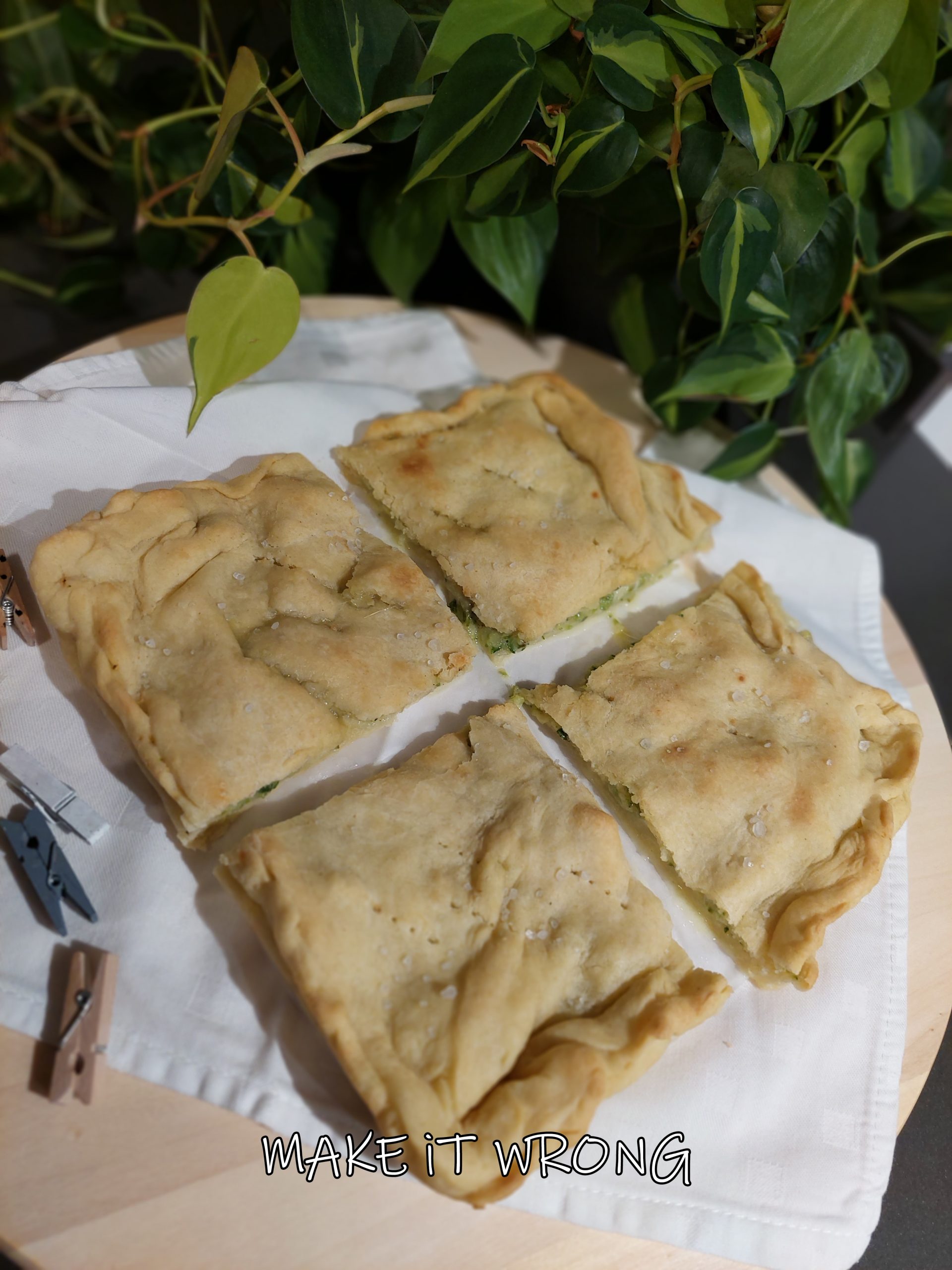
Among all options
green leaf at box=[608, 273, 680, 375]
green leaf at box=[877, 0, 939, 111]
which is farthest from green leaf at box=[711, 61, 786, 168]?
green leaf at box=[608, 273, 680, 375]

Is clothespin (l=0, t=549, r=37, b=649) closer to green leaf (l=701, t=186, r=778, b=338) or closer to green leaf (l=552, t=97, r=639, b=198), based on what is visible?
green leaf (l=552, t=97, r=639, b=198)

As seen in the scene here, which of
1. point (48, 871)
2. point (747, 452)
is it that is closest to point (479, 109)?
point (747, 452)

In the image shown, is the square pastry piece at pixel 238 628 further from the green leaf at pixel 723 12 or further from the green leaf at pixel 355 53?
the green leaf at pixel 723 12

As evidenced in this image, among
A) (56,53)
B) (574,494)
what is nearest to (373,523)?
(574,494)

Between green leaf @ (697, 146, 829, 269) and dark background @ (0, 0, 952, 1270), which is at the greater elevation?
green leaf @ (697, 146, 829, 269)

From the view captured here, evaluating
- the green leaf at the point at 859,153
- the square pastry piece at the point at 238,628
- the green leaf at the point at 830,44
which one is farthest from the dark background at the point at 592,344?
the square pastry piece at the point at 238,628

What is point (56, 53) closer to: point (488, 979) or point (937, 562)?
point (488, 979)
